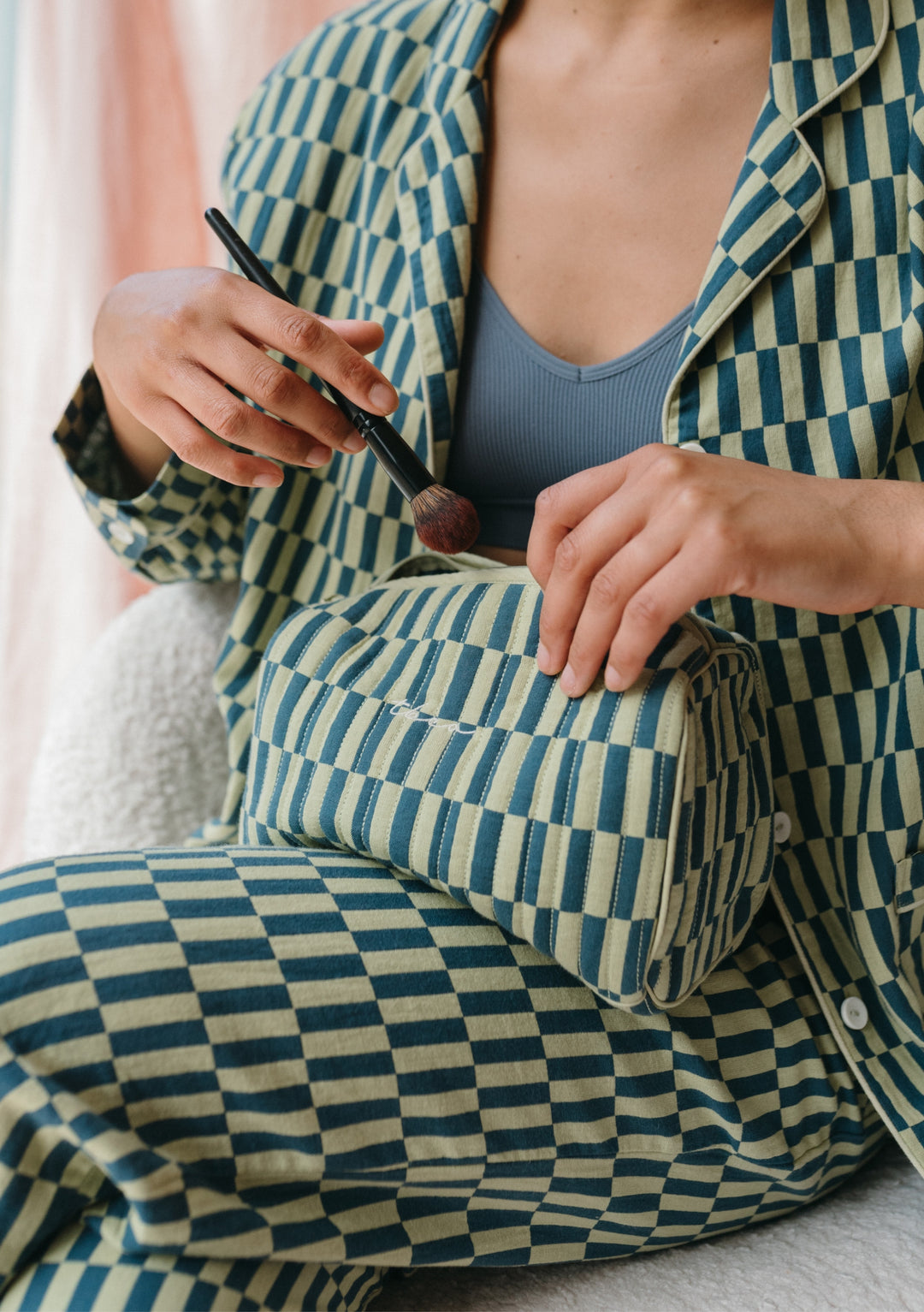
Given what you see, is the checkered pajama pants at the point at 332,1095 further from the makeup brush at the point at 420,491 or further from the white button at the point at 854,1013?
the makeup brush at the point at 420,491

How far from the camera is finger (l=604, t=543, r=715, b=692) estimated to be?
422mm

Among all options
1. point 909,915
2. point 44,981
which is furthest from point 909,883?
point 44,981

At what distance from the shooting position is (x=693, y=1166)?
0.50 m

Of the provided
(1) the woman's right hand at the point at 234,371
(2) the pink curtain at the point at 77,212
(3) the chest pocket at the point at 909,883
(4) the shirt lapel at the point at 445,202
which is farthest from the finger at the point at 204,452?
(2) the pink curtain at the point at 77,212

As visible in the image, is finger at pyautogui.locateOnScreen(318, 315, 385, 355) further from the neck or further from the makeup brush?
the neck

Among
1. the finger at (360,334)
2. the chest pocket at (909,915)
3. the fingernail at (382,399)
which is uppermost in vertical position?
the finger at (360,334)

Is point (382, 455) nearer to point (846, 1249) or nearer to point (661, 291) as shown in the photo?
point (661, 291)

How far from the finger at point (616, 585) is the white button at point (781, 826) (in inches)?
6.6

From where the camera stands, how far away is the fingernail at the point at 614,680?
1.41ft

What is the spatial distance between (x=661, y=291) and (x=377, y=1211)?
0.46m

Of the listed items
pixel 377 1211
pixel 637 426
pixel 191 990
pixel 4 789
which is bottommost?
pixel 4 789

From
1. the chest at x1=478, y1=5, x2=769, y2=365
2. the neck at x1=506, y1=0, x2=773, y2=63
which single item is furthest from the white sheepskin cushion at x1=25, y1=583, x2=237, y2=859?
the neck at x1=506, y1=0, x2=773, y2=63

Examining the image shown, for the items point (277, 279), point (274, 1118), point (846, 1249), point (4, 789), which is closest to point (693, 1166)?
point (846, 1249)

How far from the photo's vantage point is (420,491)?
1.73 ft
